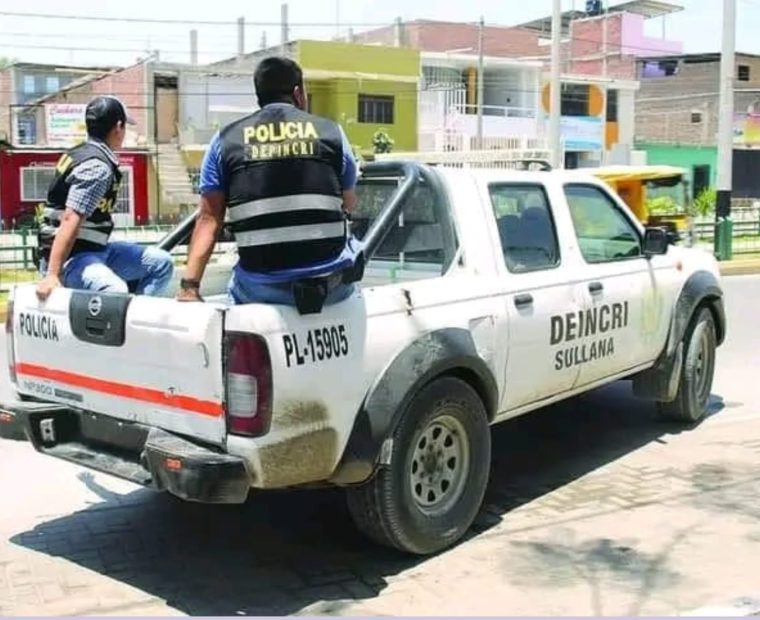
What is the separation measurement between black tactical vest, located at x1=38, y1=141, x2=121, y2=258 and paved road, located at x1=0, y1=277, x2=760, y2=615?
4.44 feet

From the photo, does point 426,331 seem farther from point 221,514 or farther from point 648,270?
point 648,270

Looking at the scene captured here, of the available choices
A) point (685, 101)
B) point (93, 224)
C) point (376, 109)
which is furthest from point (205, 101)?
point (93, 224)

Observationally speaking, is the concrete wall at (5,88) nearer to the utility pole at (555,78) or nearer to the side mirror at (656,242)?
the utility pole at (555,78)

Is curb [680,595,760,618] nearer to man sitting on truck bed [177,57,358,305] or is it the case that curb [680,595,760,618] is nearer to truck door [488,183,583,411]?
truck door [488,183,583,411]

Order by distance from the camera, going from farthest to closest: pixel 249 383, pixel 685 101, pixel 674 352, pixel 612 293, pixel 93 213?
pixel 685 101
pixel 674 352
pixel 612 293
pixel 93 213
pixel 249 383

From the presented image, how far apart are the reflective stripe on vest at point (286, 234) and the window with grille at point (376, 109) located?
133 feet

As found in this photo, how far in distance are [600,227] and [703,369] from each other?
1.45 m

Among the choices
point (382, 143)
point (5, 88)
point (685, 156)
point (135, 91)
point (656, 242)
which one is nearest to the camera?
point (656, 242)

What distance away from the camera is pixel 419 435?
4.47 metres

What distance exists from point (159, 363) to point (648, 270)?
3.34 metres

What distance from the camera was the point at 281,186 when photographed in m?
4.02

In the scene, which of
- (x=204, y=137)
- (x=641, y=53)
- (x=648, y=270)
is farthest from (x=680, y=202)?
(x=641, y=53)

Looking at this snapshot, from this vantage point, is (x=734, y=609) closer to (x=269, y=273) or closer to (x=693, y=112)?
(x=269, y=273)

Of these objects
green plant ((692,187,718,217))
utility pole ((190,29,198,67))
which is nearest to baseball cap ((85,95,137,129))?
green plant ((692,187,718,217))
